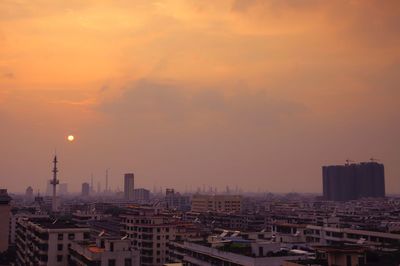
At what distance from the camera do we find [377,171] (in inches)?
6270

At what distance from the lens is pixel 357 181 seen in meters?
162

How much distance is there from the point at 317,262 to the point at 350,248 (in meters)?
1.39

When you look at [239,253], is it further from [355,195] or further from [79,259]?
[355,195]

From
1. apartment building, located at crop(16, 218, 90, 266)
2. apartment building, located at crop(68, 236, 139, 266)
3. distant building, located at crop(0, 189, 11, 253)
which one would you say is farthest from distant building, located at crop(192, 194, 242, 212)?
apartment building, located at crop(68, 236, 139, 266)

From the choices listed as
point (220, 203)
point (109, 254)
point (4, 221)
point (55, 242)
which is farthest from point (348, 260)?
point (220, 203)

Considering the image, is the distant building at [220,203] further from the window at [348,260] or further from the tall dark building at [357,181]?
the window at [348,260]

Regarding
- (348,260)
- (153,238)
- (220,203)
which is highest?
(348,260)

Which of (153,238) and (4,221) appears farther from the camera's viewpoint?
(4,221)

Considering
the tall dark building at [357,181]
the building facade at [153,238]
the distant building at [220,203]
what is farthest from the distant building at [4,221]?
the tall dark building at [357,181]

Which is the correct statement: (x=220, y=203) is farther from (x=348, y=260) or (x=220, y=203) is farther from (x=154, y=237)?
(x=348, y=260)

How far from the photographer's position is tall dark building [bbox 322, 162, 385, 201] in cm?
15988

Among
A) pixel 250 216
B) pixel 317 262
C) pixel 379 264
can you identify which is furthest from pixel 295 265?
pixel 250 216

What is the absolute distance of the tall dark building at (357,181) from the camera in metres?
160

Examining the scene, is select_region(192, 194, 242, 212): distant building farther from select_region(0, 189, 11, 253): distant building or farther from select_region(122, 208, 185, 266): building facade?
select_region(122, 208, 185, 266): building facade
